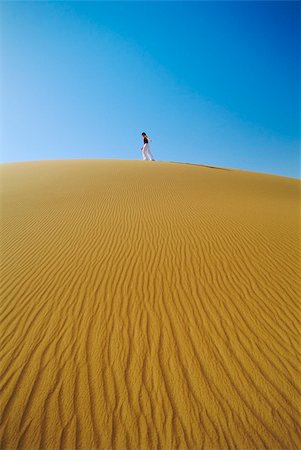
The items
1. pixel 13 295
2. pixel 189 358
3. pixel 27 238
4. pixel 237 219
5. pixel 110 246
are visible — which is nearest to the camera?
pixel 189 358

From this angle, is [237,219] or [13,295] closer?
[13,295]

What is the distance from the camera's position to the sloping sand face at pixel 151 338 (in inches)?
97.8

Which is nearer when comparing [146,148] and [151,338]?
[151,338]

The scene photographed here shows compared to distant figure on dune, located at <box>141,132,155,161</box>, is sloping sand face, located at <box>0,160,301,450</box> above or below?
below

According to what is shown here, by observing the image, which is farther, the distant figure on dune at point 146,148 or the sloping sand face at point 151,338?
the distant figure on dune at point 146,148

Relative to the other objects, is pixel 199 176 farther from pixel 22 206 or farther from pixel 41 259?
pixel 41 259

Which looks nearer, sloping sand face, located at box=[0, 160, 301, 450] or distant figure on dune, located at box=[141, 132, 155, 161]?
sloping sand face, located at box=[0, 160, 301, 450]

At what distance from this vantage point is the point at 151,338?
3.48 metres

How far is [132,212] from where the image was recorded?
993 cm

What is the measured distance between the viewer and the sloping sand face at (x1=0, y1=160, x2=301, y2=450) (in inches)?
97.8

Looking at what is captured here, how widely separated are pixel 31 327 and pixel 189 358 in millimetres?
2345

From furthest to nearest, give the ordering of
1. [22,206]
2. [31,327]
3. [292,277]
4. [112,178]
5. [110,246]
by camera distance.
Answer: [112,178] → [22,206] → [110,246] → [292,277] → [31,327]

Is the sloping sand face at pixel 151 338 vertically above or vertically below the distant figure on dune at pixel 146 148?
below

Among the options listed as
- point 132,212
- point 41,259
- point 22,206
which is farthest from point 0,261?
point 22,206
